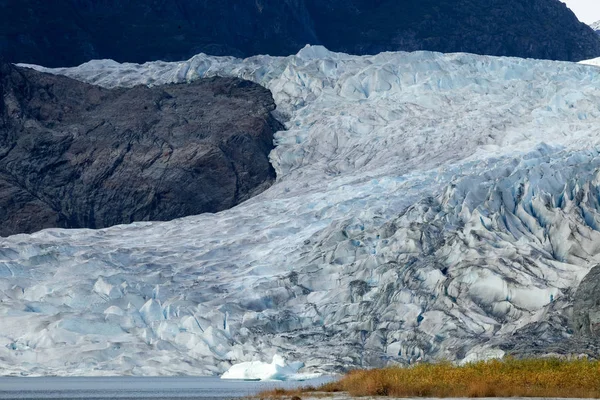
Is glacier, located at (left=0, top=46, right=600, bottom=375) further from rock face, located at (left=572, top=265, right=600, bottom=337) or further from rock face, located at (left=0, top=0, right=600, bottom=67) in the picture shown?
rock face, located at (left=0, top=0, right=600, bottom=67)

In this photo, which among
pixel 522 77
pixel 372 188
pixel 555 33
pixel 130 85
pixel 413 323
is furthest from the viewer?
pixel 555 33

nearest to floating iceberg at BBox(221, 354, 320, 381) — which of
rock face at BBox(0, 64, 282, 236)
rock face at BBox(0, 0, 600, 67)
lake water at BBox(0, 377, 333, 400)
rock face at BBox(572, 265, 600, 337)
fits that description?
lake water at BBox(0, 377, 333, 400)

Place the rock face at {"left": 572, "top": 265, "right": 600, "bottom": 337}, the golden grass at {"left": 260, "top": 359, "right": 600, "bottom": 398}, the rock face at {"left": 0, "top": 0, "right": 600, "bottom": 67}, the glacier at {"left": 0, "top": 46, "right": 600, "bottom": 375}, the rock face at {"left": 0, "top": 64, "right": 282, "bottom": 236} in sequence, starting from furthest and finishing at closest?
the rock face at {"left": 0, "top": 0, "right": 600, "bottom": 67}, the rock face at {"left": 0, "top": 64, "right": 282, "bottom": 236}, the glacier at {"left": 0, "top": 46, "right": 600, "bottom": 375}, the rock face at {"left": 572, "top": 265, "right": 600, "bottom": 337}, the golden grass at {"left": 260, "top": 359, "right": 600, "bottom": 398}

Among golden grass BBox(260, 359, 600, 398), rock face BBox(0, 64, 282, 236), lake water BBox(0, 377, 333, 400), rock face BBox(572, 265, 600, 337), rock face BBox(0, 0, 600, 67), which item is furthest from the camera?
rock face BBox(0, 0, 600, 67)

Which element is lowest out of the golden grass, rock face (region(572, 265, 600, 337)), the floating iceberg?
the floating iceberg

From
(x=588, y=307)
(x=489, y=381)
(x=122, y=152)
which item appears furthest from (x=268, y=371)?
(x=122, y=152)

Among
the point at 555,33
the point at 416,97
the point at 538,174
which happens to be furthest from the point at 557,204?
the point at 555,33

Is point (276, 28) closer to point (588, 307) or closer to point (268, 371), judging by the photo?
point (268, 371)

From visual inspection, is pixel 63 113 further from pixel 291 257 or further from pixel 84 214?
pixel 291 257
